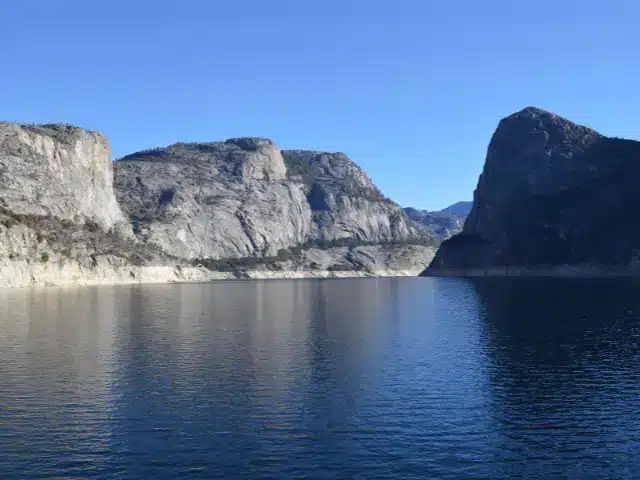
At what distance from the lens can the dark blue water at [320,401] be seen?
29.2m

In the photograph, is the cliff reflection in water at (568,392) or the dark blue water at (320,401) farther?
the cliff reflection in water at (568,392)

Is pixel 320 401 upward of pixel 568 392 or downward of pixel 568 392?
upward

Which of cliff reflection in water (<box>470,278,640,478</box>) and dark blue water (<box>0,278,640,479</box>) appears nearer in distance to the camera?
dark blue water (<box>0,278,640,479</box>)

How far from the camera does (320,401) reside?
1571 inches

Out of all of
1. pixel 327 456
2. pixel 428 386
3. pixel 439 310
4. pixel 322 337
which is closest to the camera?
pixel 327 456

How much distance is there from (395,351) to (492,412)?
875 inches

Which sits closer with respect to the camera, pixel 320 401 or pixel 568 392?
Result: pixel 320 401

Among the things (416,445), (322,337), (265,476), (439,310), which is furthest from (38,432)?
(439,310)

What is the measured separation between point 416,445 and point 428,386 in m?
12.7

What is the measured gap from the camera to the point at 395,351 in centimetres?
5956

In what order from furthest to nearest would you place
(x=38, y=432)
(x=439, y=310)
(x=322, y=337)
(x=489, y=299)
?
(x=489, y=299), (x=439, y=310), (x=322, y=337), (x=38, y=432)

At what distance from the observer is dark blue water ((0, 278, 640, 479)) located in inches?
1150

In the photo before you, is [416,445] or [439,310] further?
[439,310]

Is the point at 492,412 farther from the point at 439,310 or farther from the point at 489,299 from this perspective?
the point at 489,299
